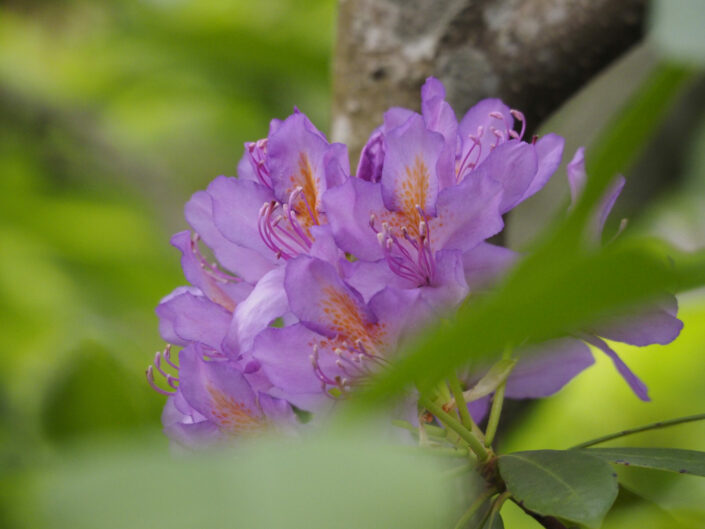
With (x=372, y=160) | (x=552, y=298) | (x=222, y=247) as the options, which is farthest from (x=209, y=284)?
(x=552, y=298)

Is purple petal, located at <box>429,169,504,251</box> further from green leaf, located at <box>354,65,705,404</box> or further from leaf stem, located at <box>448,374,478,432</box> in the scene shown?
green leaf, located at <box>354,65,705,404</box>

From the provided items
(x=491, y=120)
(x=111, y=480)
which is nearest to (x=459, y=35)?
(x=491, y=120)

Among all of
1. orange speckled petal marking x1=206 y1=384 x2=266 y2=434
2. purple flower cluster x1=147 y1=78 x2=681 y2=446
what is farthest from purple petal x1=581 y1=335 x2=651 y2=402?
orange speckled petal marking x1=206 y1=384 x2=266 y2=434

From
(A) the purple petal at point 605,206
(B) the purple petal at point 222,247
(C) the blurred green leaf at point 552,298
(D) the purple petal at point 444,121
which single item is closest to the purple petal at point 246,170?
(B) the purple petal at point 222,247

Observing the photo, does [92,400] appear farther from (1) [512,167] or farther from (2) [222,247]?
(1) [512,167]

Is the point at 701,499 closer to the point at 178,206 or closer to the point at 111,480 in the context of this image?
the point at 111,480

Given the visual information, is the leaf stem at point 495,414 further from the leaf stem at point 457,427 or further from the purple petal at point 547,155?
the purple petal at point 547,155
